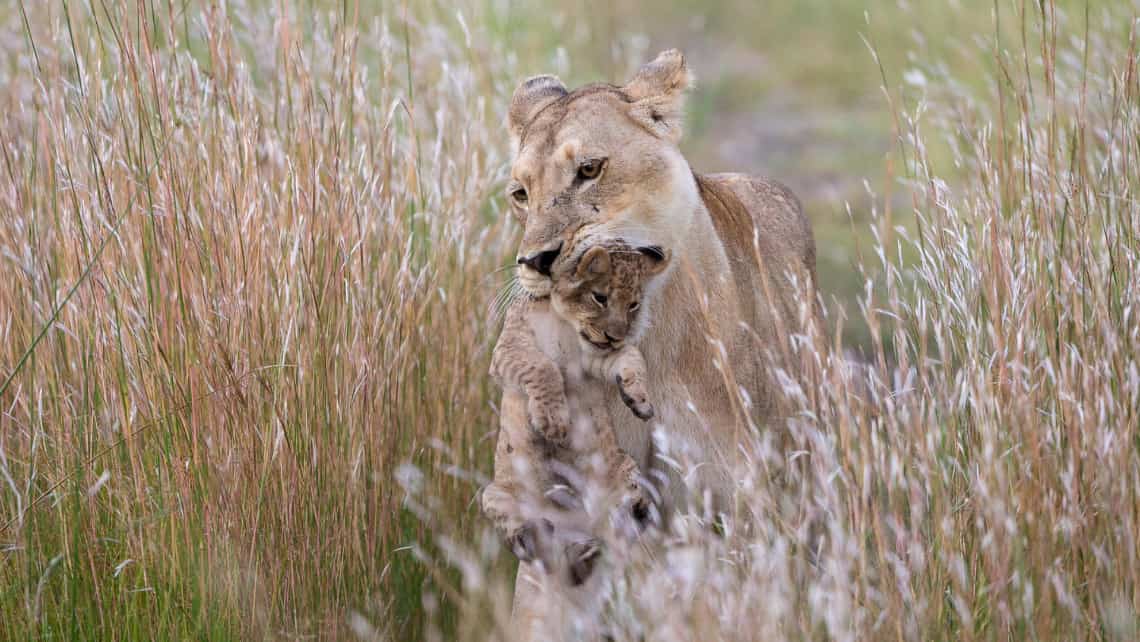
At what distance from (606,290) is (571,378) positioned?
346 millimetres

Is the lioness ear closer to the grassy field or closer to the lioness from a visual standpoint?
the lioness

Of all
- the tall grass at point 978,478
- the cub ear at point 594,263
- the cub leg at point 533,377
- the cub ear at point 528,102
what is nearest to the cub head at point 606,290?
the cub ear at point 594,263

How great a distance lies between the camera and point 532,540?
3.39 metres

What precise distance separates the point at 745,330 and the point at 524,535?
0.81 metres

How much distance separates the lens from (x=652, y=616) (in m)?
2.67

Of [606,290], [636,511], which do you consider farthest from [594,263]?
[636,511]

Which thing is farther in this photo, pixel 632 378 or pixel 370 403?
pixel 370 403

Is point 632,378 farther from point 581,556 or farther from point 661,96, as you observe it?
point 661,96

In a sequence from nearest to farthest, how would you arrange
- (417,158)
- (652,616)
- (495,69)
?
(652,616) → (417,158) → (495,69)

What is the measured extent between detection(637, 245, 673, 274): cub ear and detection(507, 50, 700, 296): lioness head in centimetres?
2

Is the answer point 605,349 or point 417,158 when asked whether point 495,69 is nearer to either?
point 417,158

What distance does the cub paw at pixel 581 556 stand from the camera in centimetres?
340

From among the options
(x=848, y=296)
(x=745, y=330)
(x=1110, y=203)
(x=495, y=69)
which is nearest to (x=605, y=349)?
(x=745, y=330)

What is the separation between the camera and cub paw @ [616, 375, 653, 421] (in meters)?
3.29
